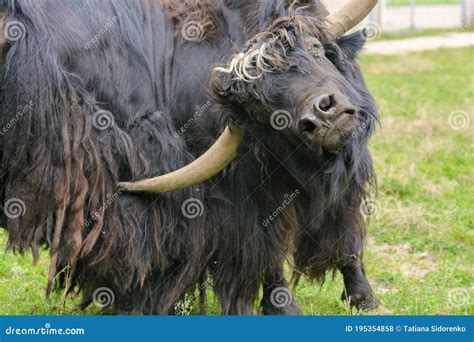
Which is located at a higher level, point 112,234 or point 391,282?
point 112,234

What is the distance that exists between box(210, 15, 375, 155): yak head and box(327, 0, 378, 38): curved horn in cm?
25

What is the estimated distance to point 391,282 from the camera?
7.17 metres

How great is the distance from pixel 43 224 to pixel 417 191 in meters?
4.60

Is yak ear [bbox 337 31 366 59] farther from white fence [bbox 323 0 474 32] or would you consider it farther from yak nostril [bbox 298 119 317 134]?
white fence [bbox 323 0 474 32]

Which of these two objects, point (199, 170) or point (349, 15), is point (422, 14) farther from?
point (199, 170)

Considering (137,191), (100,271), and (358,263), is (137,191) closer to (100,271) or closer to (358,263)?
(100,271)

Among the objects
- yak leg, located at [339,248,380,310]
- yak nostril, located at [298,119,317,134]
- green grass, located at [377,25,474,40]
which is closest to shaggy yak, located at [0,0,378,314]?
yak nostril, located at [298,119,317,134]

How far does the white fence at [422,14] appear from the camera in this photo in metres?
24.2

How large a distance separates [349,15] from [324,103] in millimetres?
1155

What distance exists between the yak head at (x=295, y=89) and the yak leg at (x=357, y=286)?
4.62 feet

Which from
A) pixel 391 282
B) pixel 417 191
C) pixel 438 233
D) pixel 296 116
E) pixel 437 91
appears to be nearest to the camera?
pixel 296 116

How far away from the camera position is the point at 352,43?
19.2 feet

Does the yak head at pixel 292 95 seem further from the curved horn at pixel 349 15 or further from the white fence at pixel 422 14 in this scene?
the white fence at pixel 422 14

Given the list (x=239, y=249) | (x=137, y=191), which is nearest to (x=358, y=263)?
(x=239, y=249)
